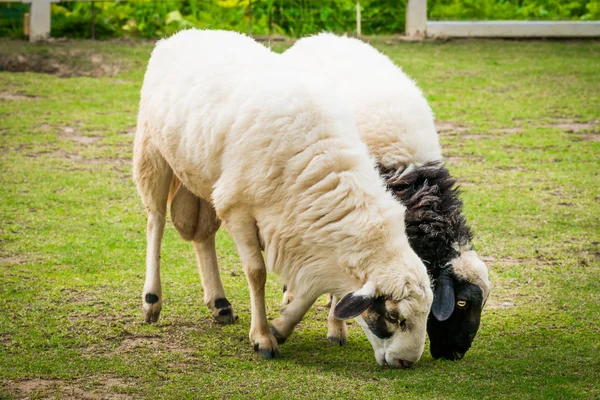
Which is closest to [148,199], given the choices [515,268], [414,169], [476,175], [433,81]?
[414,169]

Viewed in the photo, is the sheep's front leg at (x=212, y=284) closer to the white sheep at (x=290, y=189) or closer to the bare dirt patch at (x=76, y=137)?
the white sheep at (x=290, y=189)

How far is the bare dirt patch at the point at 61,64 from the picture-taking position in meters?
Answer: 13.2

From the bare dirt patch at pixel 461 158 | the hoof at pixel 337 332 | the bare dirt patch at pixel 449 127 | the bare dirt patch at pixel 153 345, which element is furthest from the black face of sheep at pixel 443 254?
the bare dirt patch at pixel 449 127

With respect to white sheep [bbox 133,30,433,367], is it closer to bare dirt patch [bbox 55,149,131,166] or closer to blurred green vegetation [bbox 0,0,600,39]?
bare dirt patch [bbox 55,149,131,166]

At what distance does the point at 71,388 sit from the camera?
174 inches

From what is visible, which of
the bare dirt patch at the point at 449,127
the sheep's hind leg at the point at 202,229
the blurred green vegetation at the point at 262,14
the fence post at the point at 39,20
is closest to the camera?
the sheep's hind leg at the point at 202,229

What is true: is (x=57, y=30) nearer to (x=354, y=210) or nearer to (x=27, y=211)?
(x=27, y=211)

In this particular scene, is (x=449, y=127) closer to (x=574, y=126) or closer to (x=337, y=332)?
(x=574, y=126)

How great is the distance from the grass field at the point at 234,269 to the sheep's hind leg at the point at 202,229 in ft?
0.68

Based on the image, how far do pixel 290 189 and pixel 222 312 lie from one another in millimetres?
1226

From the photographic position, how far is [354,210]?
4.56m

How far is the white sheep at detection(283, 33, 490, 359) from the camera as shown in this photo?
194 inches

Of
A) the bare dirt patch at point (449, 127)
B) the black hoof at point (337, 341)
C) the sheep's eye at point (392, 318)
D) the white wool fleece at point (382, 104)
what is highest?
the white wool fleece at point (382, 104)

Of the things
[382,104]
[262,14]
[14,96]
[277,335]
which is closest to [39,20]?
[14,96]
